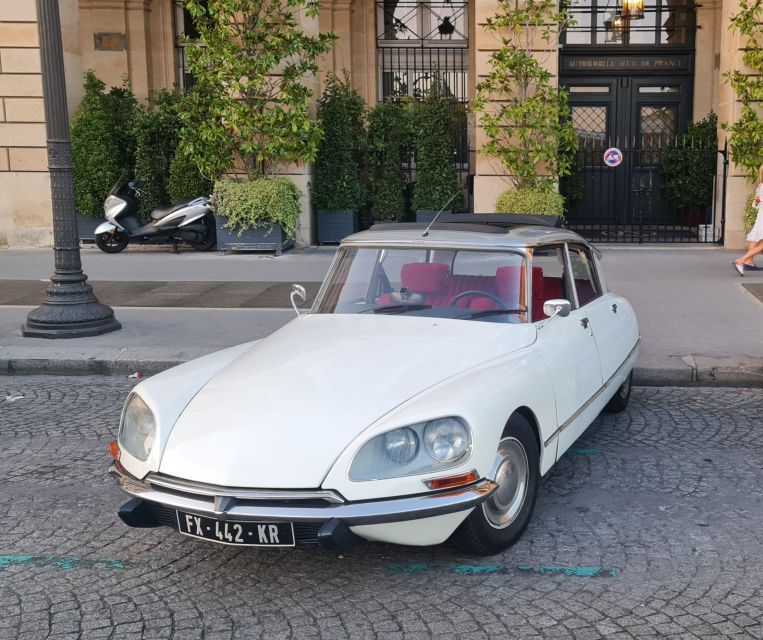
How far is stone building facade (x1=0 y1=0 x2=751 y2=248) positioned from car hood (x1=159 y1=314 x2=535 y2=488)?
1108 cm

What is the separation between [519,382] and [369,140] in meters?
12.6

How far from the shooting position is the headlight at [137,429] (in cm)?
401

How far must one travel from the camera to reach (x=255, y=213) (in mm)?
14586

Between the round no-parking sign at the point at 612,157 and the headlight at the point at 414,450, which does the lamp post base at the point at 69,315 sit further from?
the round no-parking sign at the point at 612,157

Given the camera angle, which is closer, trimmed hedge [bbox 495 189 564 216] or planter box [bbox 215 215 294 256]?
trimmed hedge [bbox 495 189 564 216]

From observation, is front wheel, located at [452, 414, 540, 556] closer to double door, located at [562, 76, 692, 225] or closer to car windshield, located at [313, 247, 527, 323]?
car windshield, located at [313, 247, 527, 323]

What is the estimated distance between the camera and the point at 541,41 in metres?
14.9

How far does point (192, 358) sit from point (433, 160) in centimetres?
851

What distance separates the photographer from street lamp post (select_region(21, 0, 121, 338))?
8.85 m

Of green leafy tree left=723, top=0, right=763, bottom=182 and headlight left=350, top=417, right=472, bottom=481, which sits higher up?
green leafy tree left=723, top=0, right=763, bottom=182

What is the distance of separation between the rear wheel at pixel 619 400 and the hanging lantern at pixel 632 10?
1277 cm

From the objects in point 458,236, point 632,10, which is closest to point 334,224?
point 632,10

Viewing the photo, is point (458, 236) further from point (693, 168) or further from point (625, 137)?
point (625, 137)

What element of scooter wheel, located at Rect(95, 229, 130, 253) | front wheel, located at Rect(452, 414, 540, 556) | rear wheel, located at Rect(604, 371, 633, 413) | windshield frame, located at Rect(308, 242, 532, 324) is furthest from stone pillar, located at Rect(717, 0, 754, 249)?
front wheel, located at Rect(452, 414, 540, 556)
